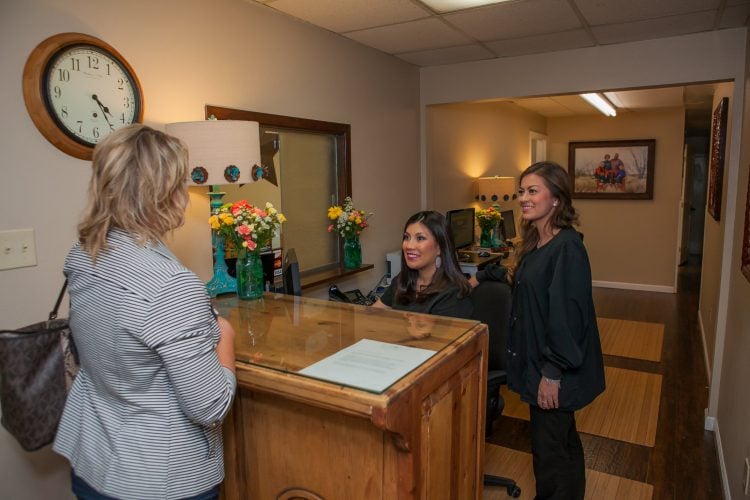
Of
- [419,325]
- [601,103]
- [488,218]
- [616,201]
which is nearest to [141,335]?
[419,325]

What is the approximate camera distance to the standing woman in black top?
1941mm

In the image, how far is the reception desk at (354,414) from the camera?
1.22 metres

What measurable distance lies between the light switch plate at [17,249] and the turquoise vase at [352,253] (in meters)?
1.82

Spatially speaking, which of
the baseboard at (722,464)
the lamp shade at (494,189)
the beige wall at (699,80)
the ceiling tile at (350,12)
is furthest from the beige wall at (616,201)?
the baseboard at (722,464)

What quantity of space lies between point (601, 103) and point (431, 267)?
472 cm

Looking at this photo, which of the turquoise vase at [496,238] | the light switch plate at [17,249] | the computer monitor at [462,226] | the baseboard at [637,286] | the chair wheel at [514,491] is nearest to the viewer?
the light switch plate at [17,249]

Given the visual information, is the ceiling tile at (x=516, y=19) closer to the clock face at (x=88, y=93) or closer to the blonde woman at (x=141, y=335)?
the clock face at (x=88, y=93)

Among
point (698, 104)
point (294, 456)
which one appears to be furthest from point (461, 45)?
point (698, 104)

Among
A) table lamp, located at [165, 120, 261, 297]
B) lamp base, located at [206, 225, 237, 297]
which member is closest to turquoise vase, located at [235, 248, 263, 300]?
lamp base, located at [206, 225, 237, 297]

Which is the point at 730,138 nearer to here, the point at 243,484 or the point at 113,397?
the point at 243,484

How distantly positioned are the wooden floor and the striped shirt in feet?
6.20

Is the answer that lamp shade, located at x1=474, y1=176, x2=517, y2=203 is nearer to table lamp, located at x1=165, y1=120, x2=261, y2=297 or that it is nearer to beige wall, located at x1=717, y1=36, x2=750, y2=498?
beige wall, located at x1=717, y1=36, x2=750, y2=498

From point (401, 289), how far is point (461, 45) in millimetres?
Answer: 2006

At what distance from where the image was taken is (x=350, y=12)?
9.12 ft
